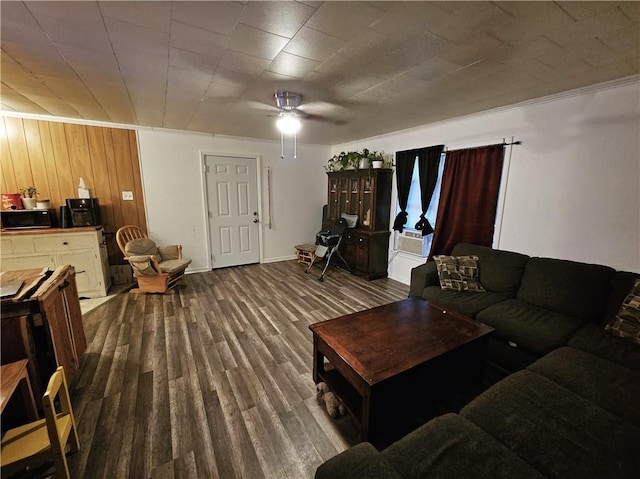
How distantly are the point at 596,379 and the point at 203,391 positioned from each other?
2.43 meters

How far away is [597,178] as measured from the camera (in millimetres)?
2307

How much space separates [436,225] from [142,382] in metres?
3.56

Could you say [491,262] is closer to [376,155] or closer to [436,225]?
[436,225]

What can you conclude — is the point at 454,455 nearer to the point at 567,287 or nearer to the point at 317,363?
the point at 317,363

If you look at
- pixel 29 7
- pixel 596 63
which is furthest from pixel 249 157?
pixel 596 63

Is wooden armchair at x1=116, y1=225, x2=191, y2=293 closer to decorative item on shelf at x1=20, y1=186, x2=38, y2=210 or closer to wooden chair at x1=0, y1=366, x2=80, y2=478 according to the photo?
decorative item on shelf at x1=20, y1=186, x2=38, y2=210

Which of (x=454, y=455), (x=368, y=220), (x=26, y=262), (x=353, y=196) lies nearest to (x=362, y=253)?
(x=368, y=220)

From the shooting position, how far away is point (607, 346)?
175cm

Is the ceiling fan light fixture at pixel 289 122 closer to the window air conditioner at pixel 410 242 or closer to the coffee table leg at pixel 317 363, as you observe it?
the coffee table leg at pixel 317 363

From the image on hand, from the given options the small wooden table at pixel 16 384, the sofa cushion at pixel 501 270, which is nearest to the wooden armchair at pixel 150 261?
the small wooden table at pixel 16 384

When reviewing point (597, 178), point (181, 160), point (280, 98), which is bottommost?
point (597, 178)

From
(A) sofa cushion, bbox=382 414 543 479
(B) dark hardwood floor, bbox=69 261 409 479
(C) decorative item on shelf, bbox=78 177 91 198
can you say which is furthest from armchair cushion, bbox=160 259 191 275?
(A) sofa cushion, bbox=382 414 543 479

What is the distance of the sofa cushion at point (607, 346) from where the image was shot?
1631 millimetres

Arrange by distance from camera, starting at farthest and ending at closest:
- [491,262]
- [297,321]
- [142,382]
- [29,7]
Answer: [297,321], [491,262], [142,382], [29,7]
